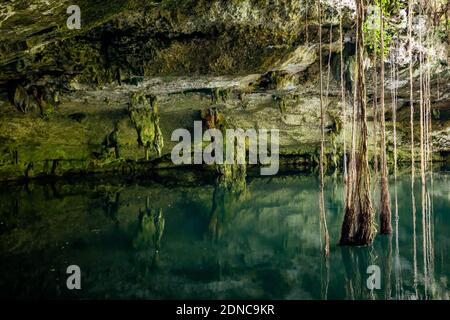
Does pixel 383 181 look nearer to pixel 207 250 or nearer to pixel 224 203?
pixel 207 250

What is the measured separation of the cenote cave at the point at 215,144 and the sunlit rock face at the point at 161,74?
0.17ft

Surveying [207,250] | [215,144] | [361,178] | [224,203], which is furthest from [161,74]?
[215,144]

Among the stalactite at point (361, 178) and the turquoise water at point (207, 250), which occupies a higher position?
the stalactite at point (361, 178)

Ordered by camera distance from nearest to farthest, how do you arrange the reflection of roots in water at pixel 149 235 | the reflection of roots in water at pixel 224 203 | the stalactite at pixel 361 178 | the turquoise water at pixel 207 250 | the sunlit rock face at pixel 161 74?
the turquoise water at pixel 207 250 → the stalactite at pixel 361 178 → the reflection of roots in water at pixel 149 235 → the sunlit rock face at pixel 161 74 → the reflection of roots in water at pixel 224 203

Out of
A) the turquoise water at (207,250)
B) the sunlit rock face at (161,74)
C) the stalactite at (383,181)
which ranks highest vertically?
the sunlit rock face at (161,74)

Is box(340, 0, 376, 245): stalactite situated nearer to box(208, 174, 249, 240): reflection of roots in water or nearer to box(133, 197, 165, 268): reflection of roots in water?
box(208, 174, 249, 240): reflection of roots in water

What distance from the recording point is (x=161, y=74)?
29.2ft

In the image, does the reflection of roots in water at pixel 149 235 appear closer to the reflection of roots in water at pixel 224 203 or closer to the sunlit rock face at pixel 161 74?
the reflection of roots in water at pixel 224 203

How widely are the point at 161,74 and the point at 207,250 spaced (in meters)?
4.70

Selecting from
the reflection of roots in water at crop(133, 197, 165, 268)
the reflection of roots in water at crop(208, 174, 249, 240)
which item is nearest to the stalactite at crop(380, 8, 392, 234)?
the reflection of roots in water at crop(208, 174, 249, 240)

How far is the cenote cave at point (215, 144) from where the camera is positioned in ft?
15.2

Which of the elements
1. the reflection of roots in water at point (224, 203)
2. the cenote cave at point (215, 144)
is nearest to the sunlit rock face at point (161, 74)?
Answer: the cenote cave at point (215, 144)
